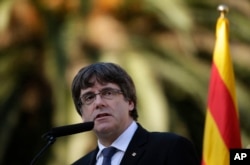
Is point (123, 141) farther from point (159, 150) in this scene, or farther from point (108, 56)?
point (108, 56)

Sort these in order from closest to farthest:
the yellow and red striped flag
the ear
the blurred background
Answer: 1. the ear
2. the yellow and red striped flag
3. the blurred background

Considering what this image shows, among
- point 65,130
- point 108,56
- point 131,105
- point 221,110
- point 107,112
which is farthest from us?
point 108,56

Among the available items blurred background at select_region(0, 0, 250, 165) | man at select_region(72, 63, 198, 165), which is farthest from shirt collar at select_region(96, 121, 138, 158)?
blurred background at select_region(0, 0, 250, 165)

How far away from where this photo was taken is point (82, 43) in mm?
10969

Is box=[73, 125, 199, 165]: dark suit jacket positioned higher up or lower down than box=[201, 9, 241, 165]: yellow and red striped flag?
lower down

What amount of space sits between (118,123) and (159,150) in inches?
8.4

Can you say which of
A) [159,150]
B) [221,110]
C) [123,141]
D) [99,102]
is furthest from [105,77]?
[221,110]

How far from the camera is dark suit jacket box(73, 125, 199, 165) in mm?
5578

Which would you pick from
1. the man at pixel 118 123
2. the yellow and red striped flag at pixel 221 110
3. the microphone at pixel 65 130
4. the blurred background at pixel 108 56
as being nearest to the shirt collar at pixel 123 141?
the man at pixel 118 123

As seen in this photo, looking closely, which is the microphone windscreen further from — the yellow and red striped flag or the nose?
the yellow and red striped flag

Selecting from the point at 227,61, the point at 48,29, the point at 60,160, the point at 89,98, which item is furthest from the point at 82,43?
the point at 89,98

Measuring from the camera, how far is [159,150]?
18.6 ft

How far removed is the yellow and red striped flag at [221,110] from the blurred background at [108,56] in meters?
3.80

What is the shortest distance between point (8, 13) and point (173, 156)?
5.40 m
